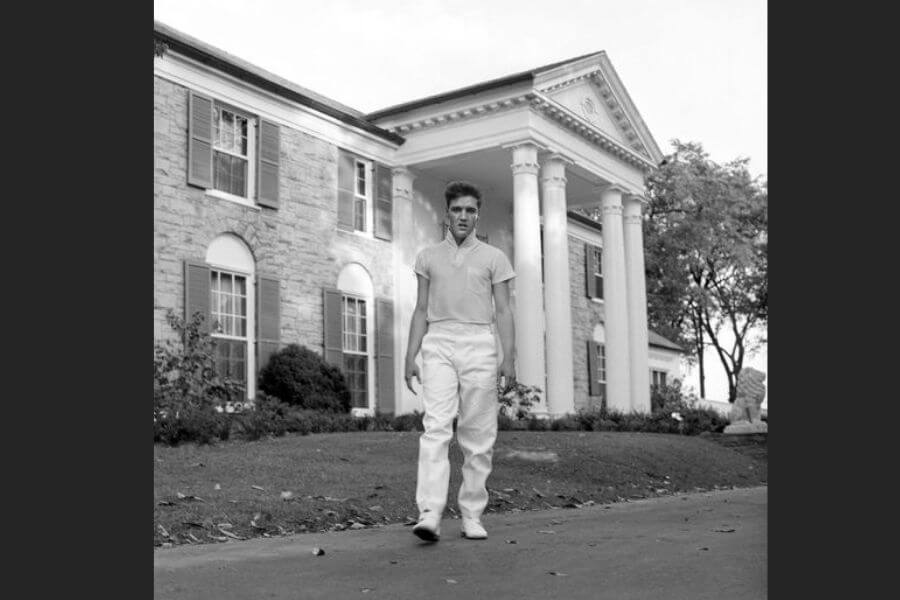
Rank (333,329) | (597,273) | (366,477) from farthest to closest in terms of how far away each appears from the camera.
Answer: (597,273) < (333,329) < (366,477)

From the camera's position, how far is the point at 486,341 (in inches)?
219

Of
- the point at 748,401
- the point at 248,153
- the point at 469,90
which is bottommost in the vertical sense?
the point at 748,401

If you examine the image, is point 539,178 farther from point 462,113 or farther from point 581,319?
point 581,319

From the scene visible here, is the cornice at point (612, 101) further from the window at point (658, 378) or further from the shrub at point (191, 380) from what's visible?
the window at point (658, 378)

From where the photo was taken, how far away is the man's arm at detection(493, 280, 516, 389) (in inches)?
219

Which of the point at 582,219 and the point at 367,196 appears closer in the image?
the point at 367,196

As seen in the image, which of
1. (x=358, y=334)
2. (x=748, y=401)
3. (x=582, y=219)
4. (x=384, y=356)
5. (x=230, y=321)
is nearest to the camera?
(x=230, y=321)

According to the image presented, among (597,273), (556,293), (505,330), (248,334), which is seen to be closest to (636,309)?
(556,293)

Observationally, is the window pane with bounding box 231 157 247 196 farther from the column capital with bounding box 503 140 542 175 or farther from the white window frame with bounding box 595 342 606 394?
the white window frame with bounding box 595 342 606 394

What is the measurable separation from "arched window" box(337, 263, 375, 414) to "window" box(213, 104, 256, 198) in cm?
294

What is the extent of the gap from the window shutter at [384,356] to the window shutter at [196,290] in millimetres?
4820

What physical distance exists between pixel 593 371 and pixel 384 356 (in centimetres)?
932

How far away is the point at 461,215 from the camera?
562 centimetres
